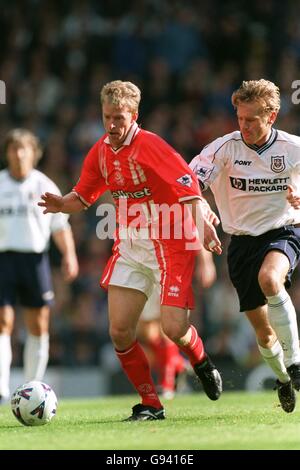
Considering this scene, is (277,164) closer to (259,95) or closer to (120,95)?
(259,95)

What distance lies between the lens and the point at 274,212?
812 cm

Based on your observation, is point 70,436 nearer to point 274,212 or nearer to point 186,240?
point 186,240

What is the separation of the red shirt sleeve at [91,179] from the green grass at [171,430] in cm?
163

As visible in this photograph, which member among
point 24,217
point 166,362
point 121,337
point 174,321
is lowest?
point 166,362

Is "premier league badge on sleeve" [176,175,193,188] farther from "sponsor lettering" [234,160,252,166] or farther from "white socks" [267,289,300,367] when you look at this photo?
"white socks" [267,289,300,367]

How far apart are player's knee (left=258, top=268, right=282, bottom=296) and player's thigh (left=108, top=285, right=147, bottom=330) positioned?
891mm

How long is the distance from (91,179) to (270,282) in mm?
1541

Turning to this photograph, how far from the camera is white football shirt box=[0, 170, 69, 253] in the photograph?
10828 millimetres

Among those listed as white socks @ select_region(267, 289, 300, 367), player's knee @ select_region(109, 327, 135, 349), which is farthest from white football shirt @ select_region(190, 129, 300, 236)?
player's knee @ select_region(109, 327, 135, 349)

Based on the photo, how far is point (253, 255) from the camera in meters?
8.16

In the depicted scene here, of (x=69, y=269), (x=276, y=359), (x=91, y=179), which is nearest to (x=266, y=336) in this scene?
(x=276, y=359)

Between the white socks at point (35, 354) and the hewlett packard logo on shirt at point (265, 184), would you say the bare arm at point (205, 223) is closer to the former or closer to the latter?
the hewlett packard logo on shirt at point (265, 184)

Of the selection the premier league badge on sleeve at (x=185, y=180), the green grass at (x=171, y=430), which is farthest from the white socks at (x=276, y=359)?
the premier league badge on sleeve at (x=185, y=180)

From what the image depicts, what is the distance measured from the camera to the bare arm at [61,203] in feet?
→ 26.8
